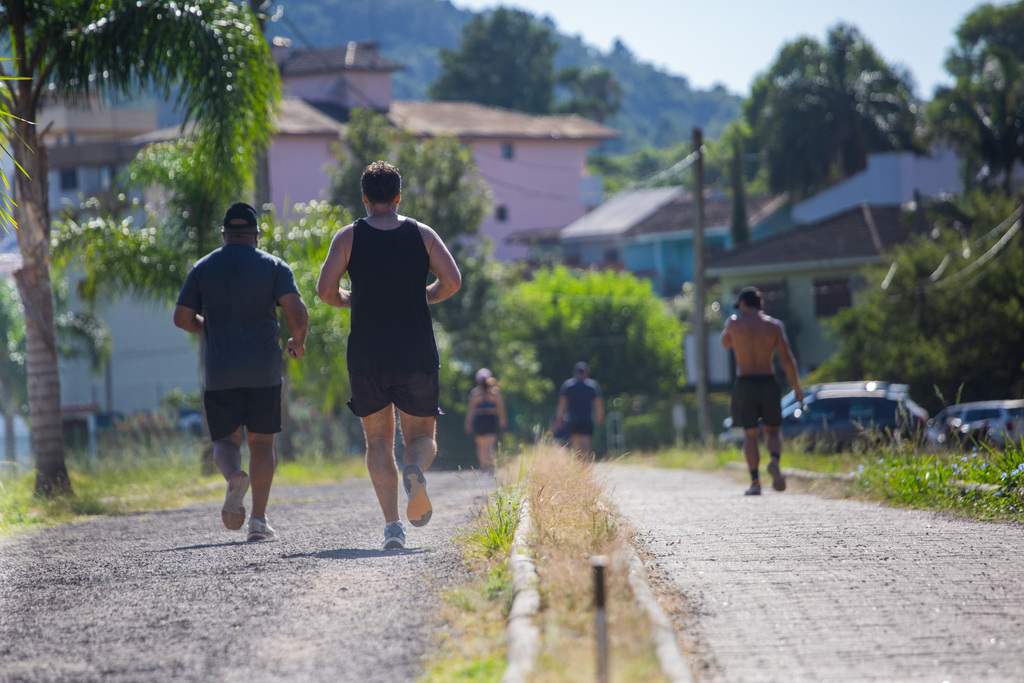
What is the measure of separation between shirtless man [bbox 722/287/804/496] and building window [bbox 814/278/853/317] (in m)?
28.2

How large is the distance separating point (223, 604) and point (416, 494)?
1281 mm

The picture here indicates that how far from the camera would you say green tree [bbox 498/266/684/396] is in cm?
4169

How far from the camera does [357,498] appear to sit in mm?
10969

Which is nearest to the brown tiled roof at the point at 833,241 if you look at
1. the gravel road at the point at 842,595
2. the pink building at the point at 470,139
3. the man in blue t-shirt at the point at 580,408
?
the pink building at the point at 470,139

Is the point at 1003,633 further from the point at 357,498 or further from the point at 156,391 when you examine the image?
the point at 156,391

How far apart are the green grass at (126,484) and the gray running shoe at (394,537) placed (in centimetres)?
332

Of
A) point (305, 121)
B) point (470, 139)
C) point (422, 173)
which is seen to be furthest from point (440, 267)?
point (470, 139)

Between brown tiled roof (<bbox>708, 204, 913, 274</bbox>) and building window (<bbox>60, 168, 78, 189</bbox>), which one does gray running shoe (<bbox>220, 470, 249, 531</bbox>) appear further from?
building window (<bbox>60, 168, 78, 189</bbox>)

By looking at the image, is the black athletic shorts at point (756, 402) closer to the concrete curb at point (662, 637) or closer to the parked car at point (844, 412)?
the concrete curb at point (662, 637)

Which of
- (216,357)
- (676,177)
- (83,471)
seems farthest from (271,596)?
(676,177)

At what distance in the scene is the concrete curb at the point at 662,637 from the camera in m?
3.62

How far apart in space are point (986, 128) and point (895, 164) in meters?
12.1

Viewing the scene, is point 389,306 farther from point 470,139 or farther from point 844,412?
point 470,139

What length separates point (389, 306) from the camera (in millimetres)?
6129
